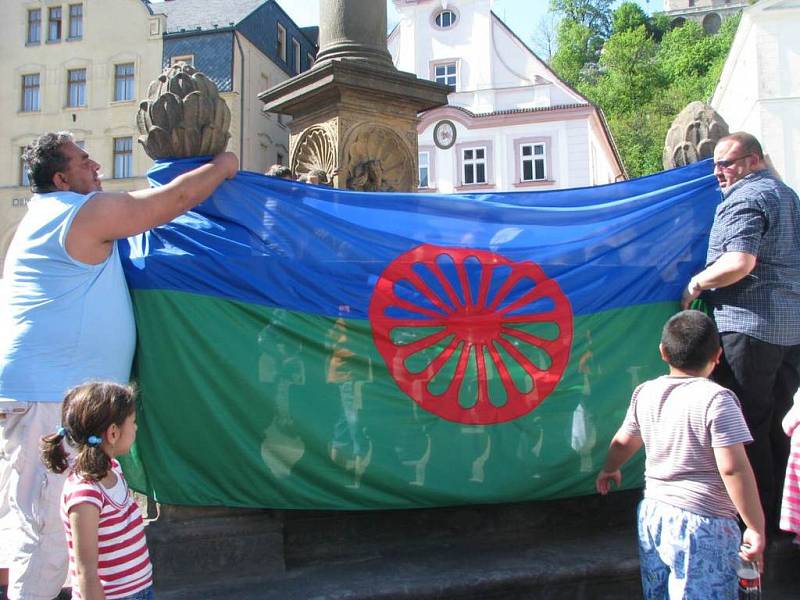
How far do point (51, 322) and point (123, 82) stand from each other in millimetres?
28724

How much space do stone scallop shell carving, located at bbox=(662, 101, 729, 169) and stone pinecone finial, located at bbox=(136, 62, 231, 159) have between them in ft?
8.18

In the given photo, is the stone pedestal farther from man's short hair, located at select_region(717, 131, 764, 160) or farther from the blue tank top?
man's short hair, located at select_region(717, 131, 764, 160)

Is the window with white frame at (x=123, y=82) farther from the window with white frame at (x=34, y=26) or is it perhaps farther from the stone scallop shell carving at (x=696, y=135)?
the stone scallop shell carving at (x=696, y=135)

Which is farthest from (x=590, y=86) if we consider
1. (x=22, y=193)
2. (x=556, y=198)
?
(x=556, y=198)

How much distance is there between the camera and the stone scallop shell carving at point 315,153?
5570 mm

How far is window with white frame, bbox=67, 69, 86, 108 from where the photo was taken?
29047 mm

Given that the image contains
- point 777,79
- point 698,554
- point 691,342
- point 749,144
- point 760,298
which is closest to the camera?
point 698,554

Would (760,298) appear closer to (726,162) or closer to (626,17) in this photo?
(726,162)

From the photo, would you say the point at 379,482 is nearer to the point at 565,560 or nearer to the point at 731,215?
the point at 565,560

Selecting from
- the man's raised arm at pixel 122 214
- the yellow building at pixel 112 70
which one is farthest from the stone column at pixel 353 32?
the yellow building at pixel 112 70

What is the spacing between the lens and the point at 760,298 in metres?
3.50

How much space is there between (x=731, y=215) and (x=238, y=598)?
2810 millimetres

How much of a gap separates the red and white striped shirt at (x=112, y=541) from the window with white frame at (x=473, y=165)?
87.7ft

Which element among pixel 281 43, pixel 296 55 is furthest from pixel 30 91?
pixel 296 55
